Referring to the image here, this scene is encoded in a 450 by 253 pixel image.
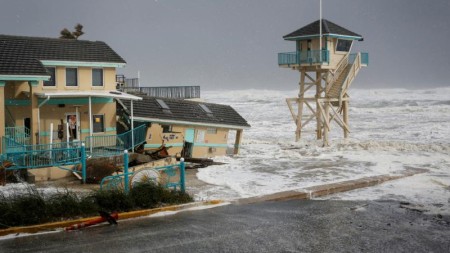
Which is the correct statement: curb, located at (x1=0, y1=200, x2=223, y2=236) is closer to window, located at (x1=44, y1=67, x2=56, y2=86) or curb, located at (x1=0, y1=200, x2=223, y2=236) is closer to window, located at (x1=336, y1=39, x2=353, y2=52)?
window, located at (x1=44, y1=67, x2=56, y2=86)

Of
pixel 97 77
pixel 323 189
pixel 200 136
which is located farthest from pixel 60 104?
pixel 323 189

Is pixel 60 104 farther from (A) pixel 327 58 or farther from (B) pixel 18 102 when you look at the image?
(A) pixel 327 58

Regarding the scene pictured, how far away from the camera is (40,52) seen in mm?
26844

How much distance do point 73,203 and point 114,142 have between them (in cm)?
1244

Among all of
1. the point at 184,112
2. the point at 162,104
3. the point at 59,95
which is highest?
the point at 59,95

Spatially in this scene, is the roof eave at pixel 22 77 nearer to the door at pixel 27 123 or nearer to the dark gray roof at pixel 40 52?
the dark gray roof at pixel 40 52

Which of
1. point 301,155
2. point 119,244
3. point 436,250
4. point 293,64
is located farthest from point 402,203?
point 293,64

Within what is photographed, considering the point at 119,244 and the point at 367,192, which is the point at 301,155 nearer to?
the point at 367,192

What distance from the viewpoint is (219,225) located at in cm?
1387

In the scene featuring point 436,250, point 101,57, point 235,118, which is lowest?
point 436,250

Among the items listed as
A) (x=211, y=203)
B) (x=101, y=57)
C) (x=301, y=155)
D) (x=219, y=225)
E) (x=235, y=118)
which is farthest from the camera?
(x=235, y=118)

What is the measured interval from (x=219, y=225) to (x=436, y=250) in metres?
4.89

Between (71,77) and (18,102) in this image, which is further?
(71,77)

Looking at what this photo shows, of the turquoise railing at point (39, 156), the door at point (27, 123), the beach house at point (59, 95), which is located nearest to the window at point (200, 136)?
the beach house at point (59, 95)
